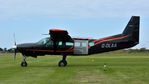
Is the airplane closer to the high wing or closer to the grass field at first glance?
the high wing

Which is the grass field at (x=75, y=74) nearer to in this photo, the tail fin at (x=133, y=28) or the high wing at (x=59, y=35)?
the high wing at (x=59, y=35)

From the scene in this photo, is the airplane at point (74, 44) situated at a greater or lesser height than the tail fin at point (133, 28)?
lesser

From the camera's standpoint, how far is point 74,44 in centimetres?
3488

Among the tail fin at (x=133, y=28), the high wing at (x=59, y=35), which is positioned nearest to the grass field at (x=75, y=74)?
the high wing at (x=59, y=35)

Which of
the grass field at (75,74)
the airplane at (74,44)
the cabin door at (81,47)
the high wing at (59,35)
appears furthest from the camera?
the cabin door at (81,47)

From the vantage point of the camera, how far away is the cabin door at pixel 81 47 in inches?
1376

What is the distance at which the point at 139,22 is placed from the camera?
36.5 metres

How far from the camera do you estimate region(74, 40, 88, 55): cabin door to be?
3496 centimetres

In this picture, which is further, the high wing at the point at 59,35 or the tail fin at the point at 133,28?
the tail fin at the point at 133,28

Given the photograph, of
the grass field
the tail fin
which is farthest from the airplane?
the grass field

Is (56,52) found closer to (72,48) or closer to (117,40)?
(72,48)

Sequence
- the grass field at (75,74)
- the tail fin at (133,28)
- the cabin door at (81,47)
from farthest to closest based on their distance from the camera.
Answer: the tail fin at (133,28) → the cabin door at (81,47) → the grass field at (75,74)

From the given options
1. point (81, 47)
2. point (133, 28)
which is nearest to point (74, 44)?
point (81, 47)

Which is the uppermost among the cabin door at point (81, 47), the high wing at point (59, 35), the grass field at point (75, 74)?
the high wing at point (59, 35)
